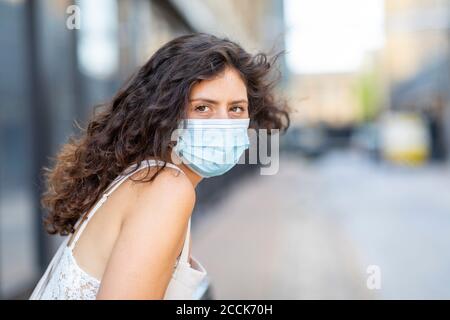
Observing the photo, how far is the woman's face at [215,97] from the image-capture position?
1.45 m

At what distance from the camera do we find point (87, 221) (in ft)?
4.90

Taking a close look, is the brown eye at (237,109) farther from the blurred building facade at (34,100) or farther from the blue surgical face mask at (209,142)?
the blurred building facade at (34,100)

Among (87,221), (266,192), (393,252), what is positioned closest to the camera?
(87,221)

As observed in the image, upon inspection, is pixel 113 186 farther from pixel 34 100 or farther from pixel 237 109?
pixel 34 100

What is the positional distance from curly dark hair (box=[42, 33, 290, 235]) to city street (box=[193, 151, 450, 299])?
2313 millimetres

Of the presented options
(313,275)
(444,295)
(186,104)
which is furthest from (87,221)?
(313,275)

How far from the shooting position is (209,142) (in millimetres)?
1523

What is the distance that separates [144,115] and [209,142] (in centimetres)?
18

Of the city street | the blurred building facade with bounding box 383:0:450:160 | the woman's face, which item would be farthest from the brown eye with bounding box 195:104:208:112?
the blurred building facade with bounding box 383:0:450:160

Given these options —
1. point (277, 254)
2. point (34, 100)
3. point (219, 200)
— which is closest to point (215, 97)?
point (34, 100)

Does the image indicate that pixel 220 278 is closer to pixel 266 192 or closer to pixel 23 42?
pixel 23 42

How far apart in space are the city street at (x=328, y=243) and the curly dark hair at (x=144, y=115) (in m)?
2.31

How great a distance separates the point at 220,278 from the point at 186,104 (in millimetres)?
5183

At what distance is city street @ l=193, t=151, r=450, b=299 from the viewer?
5.98m
